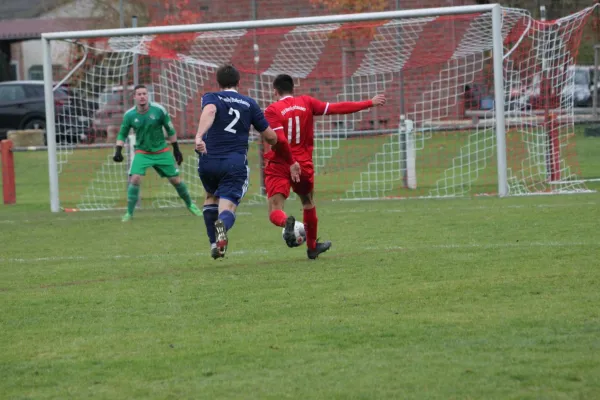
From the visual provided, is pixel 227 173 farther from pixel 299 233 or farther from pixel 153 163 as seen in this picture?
pixel 153 163

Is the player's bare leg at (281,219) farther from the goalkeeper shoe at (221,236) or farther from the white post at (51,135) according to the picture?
the white post at (51,135)

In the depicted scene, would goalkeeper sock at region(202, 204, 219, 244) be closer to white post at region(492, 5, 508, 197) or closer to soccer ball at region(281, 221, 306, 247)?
soccer ball at region(281, 221, 306, 247)

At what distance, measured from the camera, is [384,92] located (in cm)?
1991

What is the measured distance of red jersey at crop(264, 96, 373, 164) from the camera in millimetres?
9914

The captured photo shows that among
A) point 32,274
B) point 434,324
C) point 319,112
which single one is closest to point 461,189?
point 319,112

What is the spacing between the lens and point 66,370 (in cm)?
577

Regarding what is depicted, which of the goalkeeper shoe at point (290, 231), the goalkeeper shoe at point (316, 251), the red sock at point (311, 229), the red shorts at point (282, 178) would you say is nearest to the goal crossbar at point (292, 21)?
the red shorts at point (282, 178)

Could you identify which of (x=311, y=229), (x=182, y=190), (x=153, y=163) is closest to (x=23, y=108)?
(x=182, y=190)

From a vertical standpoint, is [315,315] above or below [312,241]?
below

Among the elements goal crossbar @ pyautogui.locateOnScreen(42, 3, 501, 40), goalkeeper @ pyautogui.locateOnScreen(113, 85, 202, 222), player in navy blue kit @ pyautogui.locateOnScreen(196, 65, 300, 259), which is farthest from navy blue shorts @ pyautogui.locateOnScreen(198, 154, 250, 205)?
goal crossbar @ pyautogui.locateOnScreen(42, 3, 501, 40)

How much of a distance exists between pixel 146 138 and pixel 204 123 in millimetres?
5959

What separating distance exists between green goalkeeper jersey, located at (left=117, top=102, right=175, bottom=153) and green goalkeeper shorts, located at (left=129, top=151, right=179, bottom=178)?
3.1 inches

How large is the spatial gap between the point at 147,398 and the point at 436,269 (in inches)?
165

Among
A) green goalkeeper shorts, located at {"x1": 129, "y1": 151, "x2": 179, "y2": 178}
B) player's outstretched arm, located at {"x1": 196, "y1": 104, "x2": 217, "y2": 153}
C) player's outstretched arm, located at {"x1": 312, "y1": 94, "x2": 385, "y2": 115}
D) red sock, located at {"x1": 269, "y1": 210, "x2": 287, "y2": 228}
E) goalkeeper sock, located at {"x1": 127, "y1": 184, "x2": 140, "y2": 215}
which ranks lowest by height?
red sock, located at {"x1": 269, "y1": 210, "x2": 287, "y2": 228}
